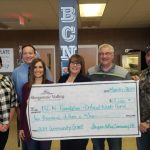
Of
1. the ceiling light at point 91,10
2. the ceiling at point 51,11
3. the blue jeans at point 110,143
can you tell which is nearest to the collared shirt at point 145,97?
the blue jeans at point 110,143

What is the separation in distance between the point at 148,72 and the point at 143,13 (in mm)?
3875

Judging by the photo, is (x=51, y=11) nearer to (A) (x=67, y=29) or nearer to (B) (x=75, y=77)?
(A) (x=67, y=29)

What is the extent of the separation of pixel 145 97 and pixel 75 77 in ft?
2.20

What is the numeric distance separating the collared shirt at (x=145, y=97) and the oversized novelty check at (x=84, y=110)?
0.05 meters

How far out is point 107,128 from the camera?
296 centimetres

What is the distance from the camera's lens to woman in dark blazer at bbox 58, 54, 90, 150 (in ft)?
9.81

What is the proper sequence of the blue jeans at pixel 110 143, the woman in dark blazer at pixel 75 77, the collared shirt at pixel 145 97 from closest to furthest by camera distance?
the collared shirt at pixel 145 97 < the woman in dark blazer at pixel 75 77 < the blue jeans at pixel 110 143

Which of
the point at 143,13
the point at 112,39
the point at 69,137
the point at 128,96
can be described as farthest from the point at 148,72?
the point at 112,39

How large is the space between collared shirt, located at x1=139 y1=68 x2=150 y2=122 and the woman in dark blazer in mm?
510

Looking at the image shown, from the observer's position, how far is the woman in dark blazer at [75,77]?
9.81 feet

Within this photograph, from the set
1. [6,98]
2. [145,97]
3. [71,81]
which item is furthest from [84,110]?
[6,98]

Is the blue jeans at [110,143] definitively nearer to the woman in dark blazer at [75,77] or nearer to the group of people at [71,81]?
the group of people at [71,81]

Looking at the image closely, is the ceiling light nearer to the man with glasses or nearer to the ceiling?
the ceiling

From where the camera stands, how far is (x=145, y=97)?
289cm
